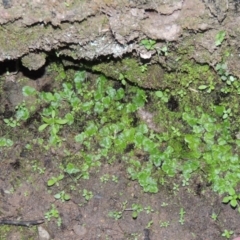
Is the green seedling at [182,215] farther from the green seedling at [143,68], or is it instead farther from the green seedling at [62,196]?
the green seedling at [143,68]

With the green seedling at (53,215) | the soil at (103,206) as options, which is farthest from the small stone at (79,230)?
the green seedling at (53,215)

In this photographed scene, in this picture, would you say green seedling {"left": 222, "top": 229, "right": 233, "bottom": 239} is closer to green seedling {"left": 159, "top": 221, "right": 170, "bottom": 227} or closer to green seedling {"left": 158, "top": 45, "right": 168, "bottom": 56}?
green seedling {"left": 159, "top": 221, "right": 170, "bottom": 227}

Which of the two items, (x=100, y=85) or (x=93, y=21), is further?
(x=100, y=85)

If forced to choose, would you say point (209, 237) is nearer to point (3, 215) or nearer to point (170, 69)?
point (170, 69)

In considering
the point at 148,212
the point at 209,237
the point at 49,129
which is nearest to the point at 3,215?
the point at 49,129

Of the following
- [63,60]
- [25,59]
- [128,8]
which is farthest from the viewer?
[63,60]

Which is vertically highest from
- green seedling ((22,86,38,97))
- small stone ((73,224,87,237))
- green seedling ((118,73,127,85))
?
green seedling ((118,73,127,85))

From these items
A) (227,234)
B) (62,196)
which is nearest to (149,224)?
(227,234)

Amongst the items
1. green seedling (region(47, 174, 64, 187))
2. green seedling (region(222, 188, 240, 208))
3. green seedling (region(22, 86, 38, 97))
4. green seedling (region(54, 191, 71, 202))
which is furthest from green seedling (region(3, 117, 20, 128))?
green seedling (region(222, 188, 240, 208))
